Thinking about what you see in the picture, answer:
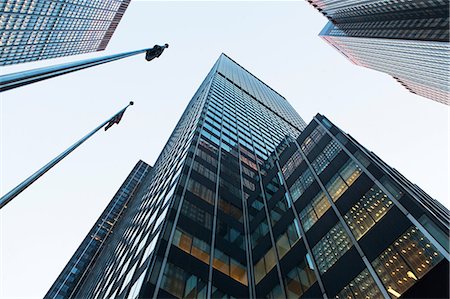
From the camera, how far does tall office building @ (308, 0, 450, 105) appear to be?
9706 centimetres

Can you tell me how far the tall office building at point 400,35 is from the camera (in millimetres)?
97062

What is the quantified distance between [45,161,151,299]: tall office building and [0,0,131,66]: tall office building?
6774 centimetres

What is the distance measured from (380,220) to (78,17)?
521 ft

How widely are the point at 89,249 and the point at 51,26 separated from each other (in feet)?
304

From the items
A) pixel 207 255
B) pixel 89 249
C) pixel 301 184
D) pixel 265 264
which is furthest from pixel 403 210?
pixel 89 249

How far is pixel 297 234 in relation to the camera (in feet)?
85.5

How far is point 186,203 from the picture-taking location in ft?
88.8

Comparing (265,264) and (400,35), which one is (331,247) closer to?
(265,264)

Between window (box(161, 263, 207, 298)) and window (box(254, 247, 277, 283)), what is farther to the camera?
window (box(254, 247, 277, 283))

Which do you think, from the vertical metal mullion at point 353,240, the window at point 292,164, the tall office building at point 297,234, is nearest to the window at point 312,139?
the tall office building at point 297,234

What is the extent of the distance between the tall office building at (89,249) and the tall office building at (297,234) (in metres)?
58.3

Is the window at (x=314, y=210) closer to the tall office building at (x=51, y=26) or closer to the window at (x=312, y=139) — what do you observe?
the window at (x=312, y=139)

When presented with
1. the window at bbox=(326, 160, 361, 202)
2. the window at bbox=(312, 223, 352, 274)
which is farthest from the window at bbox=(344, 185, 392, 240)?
the window at bbox=(326, 160, 361, 202)

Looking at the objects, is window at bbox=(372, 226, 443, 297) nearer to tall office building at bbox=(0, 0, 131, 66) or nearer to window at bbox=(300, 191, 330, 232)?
window at bbox=(300, 191, 330, 232)
